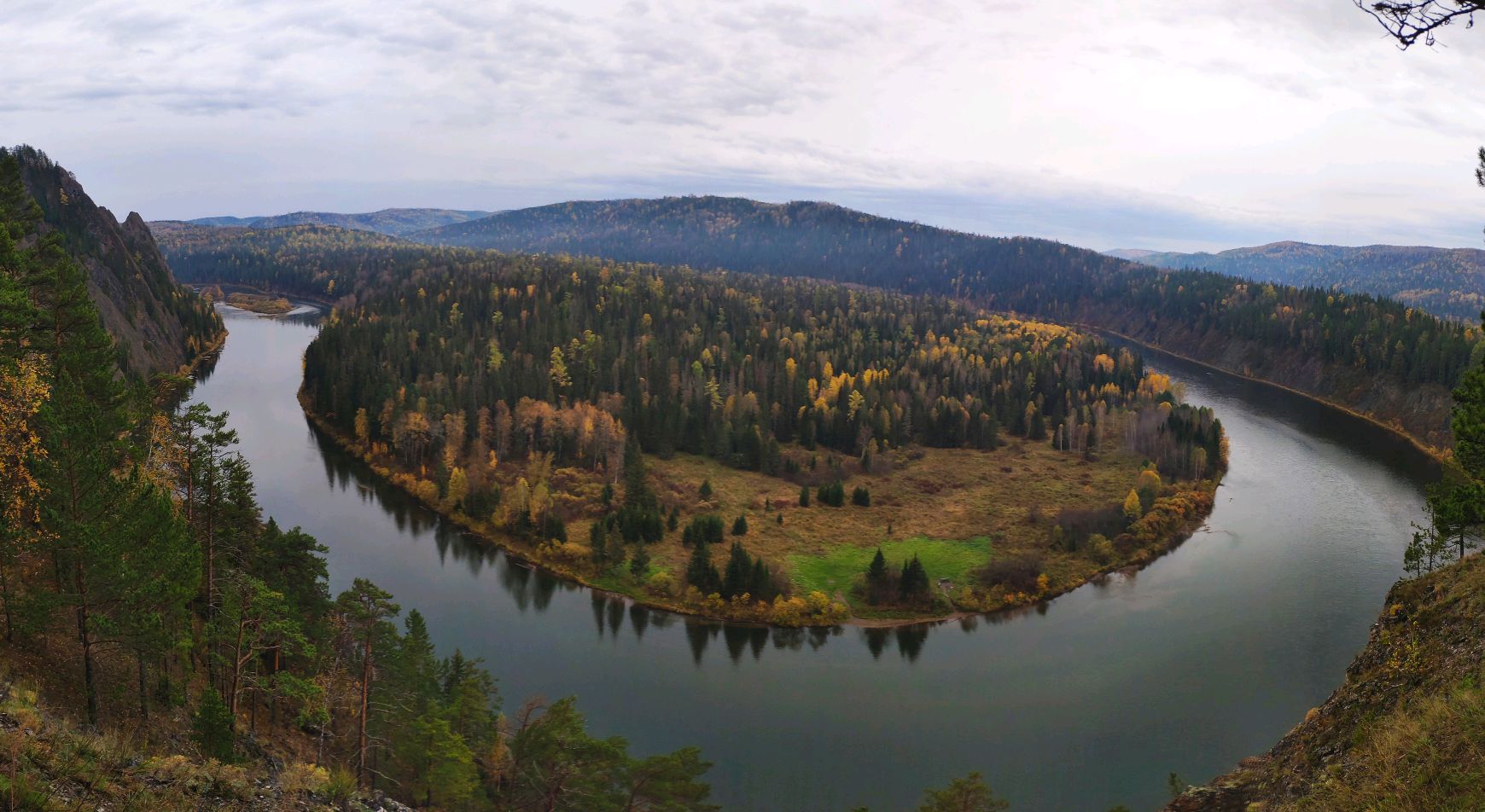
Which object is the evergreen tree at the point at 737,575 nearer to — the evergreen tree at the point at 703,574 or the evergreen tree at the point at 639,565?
the evergreen tree at the point at 703,574

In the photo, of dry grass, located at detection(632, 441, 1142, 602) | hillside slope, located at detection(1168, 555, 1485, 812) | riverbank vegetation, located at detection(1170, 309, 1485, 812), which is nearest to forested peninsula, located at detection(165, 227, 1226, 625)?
dry grass, located at detection(632, 441, 1142, 602)

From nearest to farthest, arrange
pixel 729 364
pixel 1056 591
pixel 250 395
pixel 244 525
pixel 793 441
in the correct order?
pixel 244 525 → pixel 1056 591 → pixel 793 441 → pixel 250 395 → pixel 729 364

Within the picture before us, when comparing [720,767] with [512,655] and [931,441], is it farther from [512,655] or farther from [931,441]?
[931,441]

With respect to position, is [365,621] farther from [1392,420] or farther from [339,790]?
[1392,420]

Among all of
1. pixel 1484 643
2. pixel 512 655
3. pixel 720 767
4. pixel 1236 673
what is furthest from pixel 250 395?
pixel 1484 643

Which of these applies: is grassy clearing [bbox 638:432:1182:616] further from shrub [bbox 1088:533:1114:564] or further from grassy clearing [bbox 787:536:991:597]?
shrub [bbox 1088:533:1114:564]
